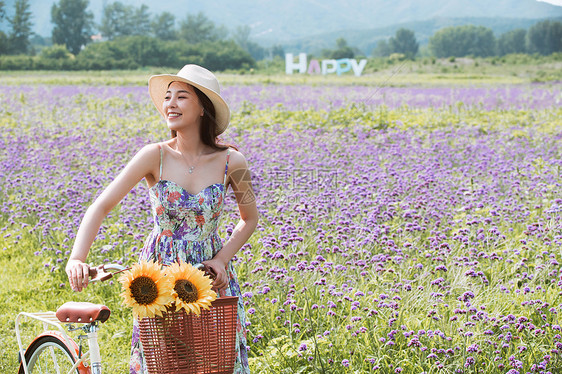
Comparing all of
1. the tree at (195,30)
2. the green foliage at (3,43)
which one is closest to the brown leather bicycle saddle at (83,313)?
the green foliage at (3,43)

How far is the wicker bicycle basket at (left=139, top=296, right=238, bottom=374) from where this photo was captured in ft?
7.15

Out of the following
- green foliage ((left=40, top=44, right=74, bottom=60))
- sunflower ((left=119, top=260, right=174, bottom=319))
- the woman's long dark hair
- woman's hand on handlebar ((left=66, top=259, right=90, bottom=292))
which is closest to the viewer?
sunflower ((left=119, top=260, right=174, bottom=319))

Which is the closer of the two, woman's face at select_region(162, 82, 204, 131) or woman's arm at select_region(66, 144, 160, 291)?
woman's arm at select_region(66, 144, 160, 291)

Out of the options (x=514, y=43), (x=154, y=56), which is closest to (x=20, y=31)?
(x=154, y=56)

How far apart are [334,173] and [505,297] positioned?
345cm

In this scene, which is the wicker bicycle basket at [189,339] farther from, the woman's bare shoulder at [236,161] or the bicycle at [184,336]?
the woman's bare shoulder at [236,161]

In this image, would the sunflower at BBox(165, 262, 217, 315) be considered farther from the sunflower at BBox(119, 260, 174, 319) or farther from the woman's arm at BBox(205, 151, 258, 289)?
the woman's arm at BBox(205, 151, 258, 289)

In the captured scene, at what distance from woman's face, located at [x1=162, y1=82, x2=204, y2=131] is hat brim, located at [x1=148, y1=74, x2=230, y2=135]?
4 centimetres

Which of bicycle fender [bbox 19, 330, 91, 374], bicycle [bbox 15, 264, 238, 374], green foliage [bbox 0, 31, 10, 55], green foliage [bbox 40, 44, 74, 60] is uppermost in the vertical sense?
green foliage [bbox 0, 31, 10, 55]

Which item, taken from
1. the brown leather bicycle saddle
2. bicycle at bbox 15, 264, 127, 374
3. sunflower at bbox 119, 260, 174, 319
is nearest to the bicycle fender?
bicycle at bbox 15, 264, 127, 374

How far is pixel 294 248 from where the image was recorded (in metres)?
4.51

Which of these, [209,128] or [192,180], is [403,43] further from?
[192,180]

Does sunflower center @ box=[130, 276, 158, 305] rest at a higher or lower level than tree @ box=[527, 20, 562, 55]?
lower

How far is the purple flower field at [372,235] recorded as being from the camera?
3.59 metres
